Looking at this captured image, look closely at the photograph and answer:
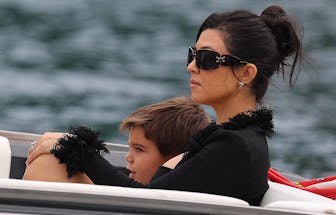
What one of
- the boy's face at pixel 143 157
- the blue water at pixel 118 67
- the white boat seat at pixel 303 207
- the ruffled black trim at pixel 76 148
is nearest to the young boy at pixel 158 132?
the boy's face at pixel 143 157

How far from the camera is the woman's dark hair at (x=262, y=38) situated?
2.77m

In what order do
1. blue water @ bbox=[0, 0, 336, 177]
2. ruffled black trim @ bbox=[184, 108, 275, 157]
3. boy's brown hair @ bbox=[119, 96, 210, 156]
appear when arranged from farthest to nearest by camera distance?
blue water @ bbox=[0, 0, 336, 177] → boy's brown hair @ bbox=[119, 96, 210, 156] → ruffled black trim @ bbox=[184, 108, 275, 157]

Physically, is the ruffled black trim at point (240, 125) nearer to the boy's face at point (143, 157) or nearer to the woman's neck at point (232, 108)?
the woman's neck at point (232, 108)

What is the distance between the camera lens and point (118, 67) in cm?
870

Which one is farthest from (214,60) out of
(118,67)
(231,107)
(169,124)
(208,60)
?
(118,67)

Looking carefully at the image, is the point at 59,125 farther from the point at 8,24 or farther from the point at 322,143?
the point at 8,24

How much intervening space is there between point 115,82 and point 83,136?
18.4 feet

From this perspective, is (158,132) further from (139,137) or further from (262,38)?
(262,38)

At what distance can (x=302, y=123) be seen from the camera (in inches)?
304

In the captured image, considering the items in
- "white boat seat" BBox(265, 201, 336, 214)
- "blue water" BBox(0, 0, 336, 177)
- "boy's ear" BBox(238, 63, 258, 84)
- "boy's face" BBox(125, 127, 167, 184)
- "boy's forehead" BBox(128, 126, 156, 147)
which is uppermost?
"boy's ear" BBox(238, 63, 258, 84)

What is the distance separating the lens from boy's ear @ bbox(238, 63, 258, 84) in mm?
2760

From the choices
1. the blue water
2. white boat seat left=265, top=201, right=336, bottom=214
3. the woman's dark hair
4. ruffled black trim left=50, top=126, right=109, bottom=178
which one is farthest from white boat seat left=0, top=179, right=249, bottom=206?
the blue water

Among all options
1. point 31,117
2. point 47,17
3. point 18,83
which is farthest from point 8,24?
point 31,117

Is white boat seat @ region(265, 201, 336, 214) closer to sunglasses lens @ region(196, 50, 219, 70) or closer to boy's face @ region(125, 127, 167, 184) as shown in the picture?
sunglasses lens @ region(196, 50, 219, 70)
